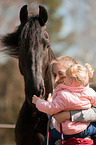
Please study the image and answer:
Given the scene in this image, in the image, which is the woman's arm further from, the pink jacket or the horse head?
the horse head

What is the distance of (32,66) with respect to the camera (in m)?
1.19

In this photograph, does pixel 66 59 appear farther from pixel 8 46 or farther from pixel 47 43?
pixel 8 46

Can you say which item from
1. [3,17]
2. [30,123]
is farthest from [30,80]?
[3,17]

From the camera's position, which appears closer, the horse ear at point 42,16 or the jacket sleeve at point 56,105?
the jacket sleeve at point 56,105

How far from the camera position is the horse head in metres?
1.15

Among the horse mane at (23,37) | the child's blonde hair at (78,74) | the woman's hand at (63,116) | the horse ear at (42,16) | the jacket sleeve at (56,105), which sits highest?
the horse ear at (42,16)

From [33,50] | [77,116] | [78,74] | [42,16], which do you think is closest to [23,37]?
[33,50]

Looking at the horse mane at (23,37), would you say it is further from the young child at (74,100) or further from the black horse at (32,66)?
the young child at (74,100)

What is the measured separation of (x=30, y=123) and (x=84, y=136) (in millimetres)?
514

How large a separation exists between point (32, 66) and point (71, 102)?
0.40 meters

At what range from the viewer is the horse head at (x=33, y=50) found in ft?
3.78

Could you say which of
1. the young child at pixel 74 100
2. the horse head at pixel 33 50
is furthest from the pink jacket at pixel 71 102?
the horse head at pixel 33 50

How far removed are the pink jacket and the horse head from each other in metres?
0.24

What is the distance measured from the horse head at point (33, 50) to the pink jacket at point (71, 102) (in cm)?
24
